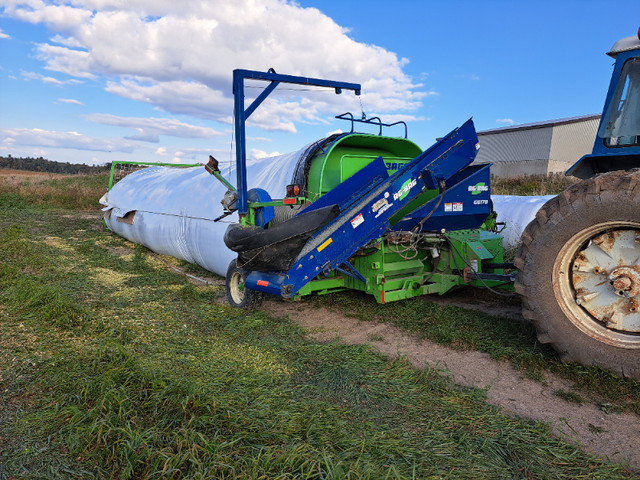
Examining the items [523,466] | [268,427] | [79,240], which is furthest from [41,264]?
[523,466]

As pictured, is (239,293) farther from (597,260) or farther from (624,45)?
(624,45)

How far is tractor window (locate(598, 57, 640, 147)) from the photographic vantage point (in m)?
3.79

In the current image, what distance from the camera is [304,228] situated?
187 inches

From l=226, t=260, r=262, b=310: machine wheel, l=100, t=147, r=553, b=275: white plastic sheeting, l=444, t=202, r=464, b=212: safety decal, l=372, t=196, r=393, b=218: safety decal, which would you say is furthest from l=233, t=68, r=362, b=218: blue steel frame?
l=444, t=202, r=464, b=212: safety decal

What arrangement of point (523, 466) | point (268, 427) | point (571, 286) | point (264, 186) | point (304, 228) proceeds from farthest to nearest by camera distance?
1. point (264, 186)
2. point (304, 228)
3. point (571, 286)
4. point (268, 427)
5. point (523, 466)

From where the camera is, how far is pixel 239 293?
19.2 feet

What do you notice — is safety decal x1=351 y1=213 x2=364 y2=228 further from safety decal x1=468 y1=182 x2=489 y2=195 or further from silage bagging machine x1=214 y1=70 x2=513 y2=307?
safety decal x1=468 y1=182 x2=489 y2=195

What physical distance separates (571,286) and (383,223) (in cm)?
193

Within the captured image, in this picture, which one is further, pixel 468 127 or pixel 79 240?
pixel 79 240

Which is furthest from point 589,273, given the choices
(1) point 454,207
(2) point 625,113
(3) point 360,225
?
(1) point 454,207

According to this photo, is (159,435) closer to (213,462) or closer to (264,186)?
(213,462)

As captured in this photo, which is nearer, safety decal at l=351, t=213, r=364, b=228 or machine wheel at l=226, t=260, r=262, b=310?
safety decal at l=351, t=213, r=364, b=228

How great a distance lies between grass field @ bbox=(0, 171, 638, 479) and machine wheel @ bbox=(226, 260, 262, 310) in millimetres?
219

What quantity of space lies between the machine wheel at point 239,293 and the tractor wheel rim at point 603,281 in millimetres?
3376
